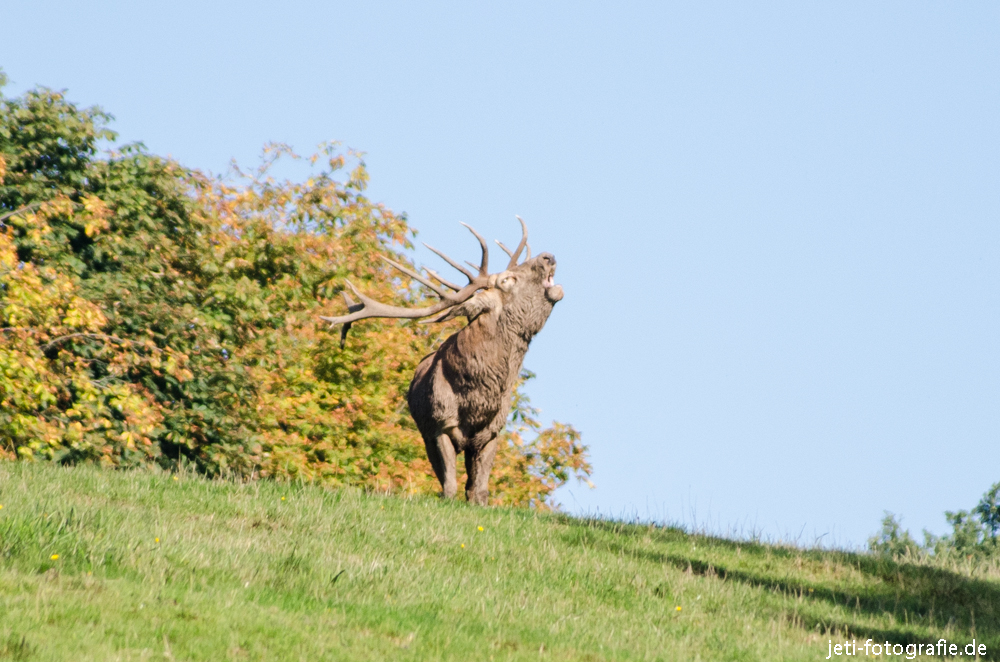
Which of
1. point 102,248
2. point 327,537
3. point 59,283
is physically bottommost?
point 327,537

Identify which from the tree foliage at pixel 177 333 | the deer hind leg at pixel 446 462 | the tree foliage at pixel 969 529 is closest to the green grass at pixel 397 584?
the deer hind leg at pixel 446 462

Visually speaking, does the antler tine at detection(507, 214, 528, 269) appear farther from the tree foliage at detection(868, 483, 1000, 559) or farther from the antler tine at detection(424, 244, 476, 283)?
the tree foliage at detection(868, 483, 1000, 559)

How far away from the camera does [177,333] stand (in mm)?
19375

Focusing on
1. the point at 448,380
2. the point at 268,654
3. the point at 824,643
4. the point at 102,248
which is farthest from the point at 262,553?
the point at 102,248

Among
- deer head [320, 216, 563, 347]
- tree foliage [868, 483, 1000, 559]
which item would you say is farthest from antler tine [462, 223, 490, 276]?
tree foliage [868, 483, 1000, 559]

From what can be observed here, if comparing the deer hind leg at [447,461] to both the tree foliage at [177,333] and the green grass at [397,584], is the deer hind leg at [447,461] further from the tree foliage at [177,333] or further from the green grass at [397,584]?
the tree foliage at [177,333]

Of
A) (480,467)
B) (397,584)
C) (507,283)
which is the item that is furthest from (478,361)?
(397,584)

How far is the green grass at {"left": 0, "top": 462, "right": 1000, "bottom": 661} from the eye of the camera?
6535 mm

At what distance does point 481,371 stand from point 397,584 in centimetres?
507

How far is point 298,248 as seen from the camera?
2348cm

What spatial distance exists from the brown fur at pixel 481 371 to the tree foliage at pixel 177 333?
3938 millimetres

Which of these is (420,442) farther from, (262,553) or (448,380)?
(262,553)

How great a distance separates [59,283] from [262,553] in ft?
32.7

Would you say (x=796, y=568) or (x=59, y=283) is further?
(x=59, y=283)
